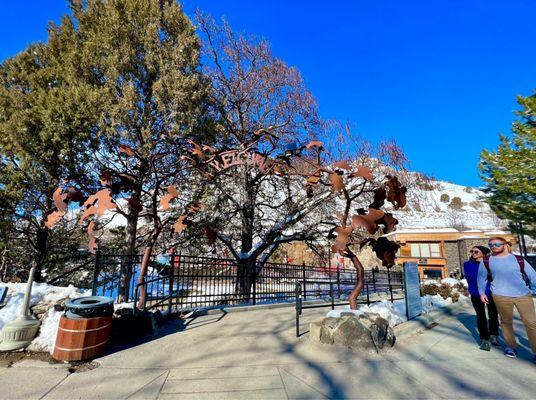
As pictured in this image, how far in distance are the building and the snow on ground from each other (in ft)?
111

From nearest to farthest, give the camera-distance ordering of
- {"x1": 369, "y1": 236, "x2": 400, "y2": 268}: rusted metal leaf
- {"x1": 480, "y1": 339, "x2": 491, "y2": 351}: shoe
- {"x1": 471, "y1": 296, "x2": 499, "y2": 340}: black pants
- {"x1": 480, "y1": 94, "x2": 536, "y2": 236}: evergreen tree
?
{"x1": 480, "y1": 339, "x2": 491, "y2": 351}: shoe, {"x1": 471, "y1": 296, "x2": 499, "y2": 340}: black pants, {"x1": 369, "y1": 236, "x2": 400, "y2": 268}: rusted metal leaf, {"x1": 480, "y1": 94, "x2": 536, "y2": 236}: evergreen tree

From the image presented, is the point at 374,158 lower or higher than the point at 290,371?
higher

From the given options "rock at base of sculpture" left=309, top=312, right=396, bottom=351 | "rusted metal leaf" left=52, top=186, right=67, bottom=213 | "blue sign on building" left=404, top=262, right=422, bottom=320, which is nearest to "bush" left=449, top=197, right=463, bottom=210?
"blue sign on building" left=404, top=262, right=422, bottom=320

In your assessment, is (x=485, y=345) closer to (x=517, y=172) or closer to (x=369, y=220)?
(x=369, y=220)

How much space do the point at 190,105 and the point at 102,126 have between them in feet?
9.21

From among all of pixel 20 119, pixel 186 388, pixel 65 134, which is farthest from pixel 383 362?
pixel 20 119

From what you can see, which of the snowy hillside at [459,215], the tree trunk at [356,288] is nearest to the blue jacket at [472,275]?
the tree trunk at [356,288]

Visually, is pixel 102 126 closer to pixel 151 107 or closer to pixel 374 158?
pixel 151 107

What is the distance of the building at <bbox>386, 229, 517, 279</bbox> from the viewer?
33.9 meters

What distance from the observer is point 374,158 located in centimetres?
1204

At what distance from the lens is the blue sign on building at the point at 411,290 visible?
642 centimetres

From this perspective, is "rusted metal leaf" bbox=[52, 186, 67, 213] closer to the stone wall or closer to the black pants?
the black pants

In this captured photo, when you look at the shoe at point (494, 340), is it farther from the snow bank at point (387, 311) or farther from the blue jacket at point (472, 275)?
the snow bank at point (387, 311)

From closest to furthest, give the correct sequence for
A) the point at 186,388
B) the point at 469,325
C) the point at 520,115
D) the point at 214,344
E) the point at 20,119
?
1. the point at 186,388
2. the point at 214,344
3. the point at 469,325
4. the point at 20,119
5. the point at 520,115
